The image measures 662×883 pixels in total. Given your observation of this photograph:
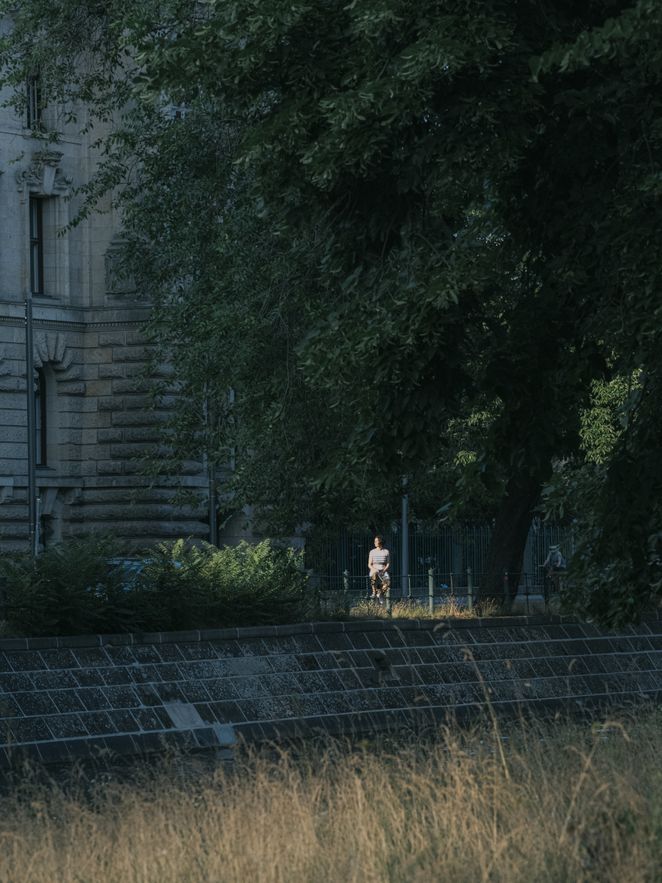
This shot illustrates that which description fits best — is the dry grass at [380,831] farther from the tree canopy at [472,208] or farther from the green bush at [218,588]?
the green bush at [218,588]

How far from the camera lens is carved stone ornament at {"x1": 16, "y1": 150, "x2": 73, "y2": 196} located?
4347 centimetres

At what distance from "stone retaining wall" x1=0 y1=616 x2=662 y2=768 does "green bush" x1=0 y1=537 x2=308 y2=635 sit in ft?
2.02

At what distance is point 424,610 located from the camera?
27250 mm

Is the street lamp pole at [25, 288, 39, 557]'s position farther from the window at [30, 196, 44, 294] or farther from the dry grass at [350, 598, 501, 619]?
the dry grass at [350, 598, 501, 619]

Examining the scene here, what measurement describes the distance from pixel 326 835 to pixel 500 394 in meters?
7.10

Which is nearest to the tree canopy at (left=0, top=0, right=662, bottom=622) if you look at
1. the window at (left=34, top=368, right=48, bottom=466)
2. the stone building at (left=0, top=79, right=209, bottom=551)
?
the stone building at (left=0, top=79, right=209, bottom=551)

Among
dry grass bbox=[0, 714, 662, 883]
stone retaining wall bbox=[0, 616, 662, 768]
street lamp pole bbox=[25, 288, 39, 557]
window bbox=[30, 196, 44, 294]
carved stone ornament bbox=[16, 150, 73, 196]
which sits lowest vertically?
stone retaining wall bbox=[0, 616, 662, 768]

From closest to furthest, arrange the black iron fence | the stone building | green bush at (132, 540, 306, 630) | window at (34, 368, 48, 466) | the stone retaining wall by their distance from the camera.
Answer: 1. the stone retaining wall
2. green bush at (132, 540, 306, 630)
3. the black iron fence
4. the stone building
5. window at (34, 368, 48, 466)

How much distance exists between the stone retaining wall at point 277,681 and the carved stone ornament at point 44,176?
21357 mm

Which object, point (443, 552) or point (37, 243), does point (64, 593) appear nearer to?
point (443, 552)

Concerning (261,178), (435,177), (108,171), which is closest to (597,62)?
(435,177)

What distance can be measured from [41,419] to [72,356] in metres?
1.71

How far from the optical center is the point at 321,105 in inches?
556

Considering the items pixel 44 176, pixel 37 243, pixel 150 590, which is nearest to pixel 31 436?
pixel 37 243
